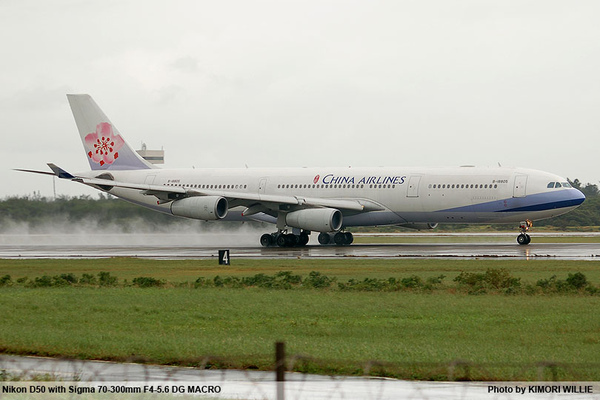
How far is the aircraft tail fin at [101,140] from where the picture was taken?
6041 cm

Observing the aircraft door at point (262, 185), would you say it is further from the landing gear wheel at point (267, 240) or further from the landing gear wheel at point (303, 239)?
the landing gear wheel at point (303, 239)

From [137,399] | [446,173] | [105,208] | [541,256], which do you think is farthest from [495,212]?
[137,399]

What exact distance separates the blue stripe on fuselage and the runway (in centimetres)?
206

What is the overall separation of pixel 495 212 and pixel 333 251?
8.92 m

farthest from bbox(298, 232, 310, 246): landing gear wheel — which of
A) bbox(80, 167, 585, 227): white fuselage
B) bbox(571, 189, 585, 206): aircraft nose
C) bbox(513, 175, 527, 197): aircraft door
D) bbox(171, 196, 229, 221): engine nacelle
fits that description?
bbox(571, 189, 585, 206): aircraft nose

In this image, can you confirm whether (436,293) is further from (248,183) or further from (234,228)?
(234,228)

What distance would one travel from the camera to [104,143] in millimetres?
60406

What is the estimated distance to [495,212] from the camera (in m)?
47.8

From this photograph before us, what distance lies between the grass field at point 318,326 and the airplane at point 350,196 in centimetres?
1757

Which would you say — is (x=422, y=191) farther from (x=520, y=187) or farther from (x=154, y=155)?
(x=154, y=155)

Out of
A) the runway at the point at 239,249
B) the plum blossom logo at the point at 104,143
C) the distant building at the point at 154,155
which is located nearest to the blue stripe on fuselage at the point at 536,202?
the runway at the point at 239,249

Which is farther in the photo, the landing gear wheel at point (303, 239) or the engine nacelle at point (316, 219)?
the landing gear wheel at point (303, 239)

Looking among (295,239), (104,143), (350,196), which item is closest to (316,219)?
(295,239)

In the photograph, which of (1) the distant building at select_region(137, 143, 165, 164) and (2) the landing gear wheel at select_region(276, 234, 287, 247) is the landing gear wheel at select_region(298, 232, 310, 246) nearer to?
(2) the landing gear wheel at select_region(276, 234, 287, 247)
